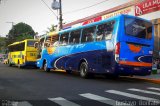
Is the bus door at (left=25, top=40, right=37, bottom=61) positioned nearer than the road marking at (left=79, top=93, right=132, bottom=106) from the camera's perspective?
No

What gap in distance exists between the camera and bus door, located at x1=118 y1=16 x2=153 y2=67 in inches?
534

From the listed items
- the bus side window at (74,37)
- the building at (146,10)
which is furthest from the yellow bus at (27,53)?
the bus side window at (74,37)

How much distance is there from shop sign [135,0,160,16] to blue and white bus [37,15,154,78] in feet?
28.8

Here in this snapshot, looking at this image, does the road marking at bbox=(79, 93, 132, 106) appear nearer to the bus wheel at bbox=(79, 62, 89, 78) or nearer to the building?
the bus wheel at bbox=(79, 62, 89, 78)

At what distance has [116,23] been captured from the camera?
13766 millimetres

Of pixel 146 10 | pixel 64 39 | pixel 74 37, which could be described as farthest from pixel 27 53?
pixel 146 10

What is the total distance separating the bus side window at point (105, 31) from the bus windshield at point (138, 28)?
0.80 m

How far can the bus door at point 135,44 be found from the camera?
13.6 meters

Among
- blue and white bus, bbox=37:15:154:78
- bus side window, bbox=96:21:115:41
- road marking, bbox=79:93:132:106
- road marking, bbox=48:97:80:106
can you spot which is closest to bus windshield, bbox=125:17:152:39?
blue and white bus, bbox=37:15:154:78

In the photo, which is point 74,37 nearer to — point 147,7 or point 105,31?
point 105,31

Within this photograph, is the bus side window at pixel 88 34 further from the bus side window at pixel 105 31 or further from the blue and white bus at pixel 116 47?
the bus side window at pixel 105 31

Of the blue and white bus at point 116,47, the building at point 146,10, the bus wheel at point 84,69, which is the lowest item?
the bus wheel at point 84,69

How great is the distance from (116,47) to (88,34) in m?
3.10

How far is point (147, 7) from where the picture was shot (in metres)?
24.0
